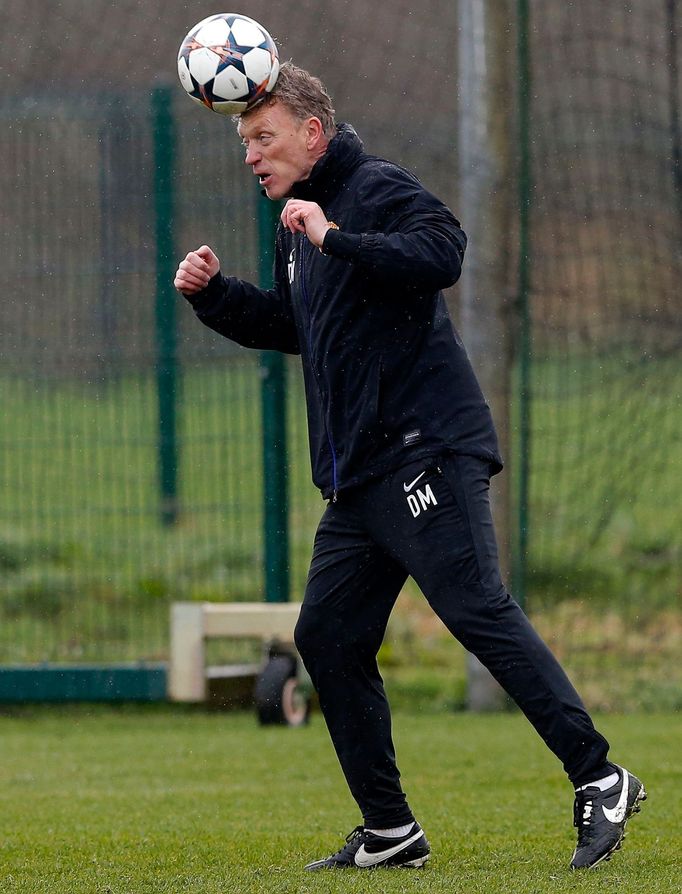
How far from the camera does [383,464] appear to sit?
4516 mm

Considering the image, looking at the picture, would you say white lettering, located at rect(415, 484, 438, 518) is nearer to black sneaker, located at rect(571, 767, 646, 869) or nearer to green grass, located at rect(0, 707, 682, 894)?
black sneaker, located at rect(571, 767, 646, 869)

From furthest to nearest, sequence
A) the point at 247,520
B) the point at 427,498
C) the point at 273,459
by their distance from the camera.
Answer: the point at 247,520 → the point at 273,459 → the point at 427,498

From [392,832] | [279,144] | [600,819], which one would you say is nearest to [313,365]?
[279,144]

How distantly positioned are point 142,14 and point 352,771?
548 centimetres

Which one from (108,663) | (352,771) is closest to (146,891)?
(352,771)

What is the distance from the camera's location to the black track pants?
170 inches

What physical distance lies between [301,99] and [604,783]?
201cm

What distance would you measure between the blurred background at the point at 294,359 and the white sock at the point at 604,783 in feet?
12.7

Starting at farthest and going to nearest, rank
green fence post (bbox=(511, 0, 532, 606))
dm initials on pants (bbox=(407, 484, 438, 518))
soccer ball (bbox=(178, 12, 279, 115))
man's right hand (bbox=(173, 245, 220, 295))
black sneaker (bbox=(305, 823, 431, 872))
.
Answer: green fence post (bbox=(511, 0, 532, 606)) < man's right hand (bbox=(173, 245, 220, 295)) < soccer ball (bbox=(178, 12, 279, 115)) < black sneaker (bbox=(305, 823, 431, 872)) < dm initials on pants (bbox=(407, 484, 438, 518))

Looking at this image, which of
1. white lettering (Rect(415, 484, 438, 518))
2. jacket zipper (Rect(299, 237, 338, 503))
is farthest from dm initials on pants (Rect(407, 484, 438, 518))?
jacket zipper (Rect(299, 237, 338, 503))

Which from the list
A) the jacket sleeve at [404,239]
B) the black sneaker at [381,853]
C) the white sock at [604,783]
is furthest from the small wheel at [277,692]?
the jacket sleeve at [404,239]

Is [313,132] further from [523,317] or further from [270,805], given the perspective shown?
[523,317]

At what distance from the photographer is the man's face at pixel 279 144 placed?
15.1 feet

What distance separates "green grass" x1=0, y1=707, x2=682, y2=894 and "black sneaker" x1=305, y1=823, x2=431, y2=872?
7 centimetres
